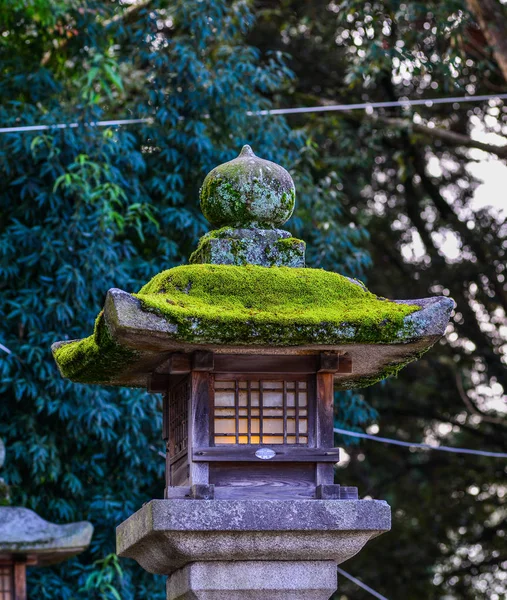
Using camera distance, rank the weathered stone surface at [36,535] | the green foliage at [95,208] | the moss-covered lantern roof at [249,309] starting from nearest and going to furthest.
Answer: the moss-covered lantern roof at [249,309] → the weathered stone surface at [36,535] → the green foliage at [95,208]

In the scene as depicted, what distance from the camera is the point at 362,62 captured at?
11781 millimetres

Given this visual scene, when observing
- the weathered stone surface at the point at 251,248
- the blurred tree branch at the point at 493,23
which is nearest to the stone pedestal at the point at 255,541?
the weathered stone surface at the point at 251,248

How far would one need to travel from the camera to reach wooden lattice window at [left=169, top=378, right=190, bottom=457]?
5.16 metres

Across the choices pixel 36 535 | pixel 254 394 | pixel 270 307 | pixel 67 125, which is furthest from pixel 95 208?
pixel 270 307

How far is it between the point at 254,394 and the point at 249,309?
0.48 meters

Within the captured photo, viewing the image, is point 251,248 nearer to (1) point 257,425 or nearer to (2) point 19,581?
(1) point 257,425

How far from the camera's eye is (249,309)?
4.85 meters

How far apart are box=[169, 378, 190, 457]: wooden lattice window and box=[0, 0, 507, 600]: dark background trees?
3723 millimetres

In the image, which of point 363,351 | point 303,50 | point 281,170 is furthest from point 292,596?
point 303,50

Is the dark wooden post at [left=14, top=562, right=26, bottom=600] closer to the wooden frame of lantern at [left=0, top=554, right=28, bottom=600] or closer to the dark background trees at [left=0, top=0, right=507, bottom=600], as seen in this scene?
the wooden frame of lantern at [left=0, top=554, right=28, bottom=600]

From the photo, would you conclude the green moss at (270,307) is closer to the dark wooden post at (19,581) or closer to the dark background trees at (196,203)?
the dark wooden post at (19,581)

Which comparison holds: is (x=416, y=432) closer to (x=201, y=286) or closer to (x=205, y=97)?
(x=205, y=97)

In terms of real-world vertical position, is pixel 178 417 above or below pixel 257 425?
above

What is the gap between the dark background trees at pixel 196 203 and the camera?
9547mm
